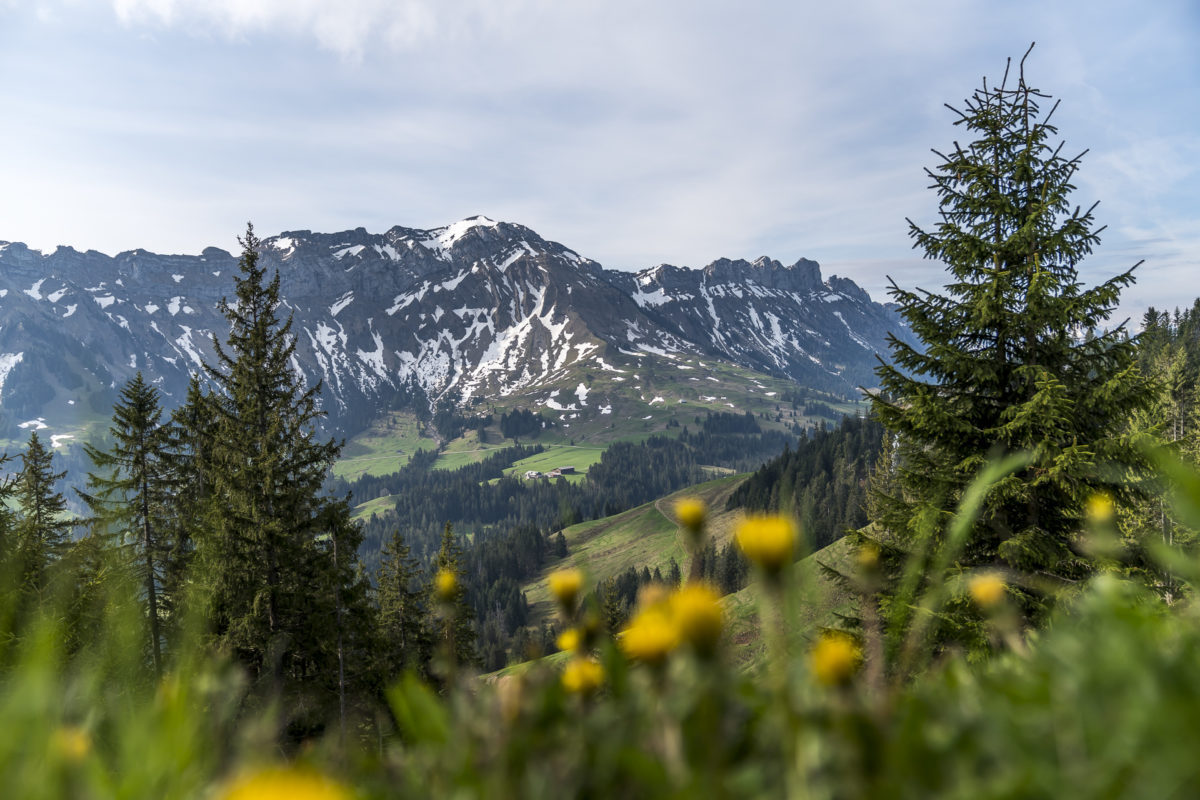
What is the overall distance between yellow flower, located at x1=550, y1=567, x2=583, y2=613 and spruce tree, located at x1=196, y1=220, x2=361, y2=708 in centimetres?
1993

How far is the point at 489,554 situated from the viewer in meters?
156

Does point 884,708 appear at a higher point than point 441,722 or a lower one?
higher

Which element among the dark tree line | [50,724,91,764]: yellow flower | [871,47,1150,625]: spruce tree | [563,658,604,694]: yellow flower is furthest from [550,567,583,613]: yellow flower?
the dark tree line

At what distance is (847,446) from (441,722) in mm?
140148

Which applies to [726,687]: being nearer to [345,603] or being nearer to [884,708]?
[884,708]

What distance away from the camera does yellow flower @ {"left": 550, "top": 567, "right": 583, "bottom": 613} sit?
54.6 inches

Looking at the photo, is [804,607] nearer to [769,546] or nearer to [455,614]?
[769,546]

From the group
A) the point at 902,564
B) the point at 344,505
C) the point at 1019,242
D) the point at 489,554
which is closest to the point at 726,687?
the point at 902,564

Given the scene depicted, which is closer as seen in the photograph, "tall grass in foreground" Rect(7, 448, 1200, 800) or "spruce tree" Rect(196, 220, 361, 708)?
"tall grass in foreground" Rect(7, 448, 1200, 800)

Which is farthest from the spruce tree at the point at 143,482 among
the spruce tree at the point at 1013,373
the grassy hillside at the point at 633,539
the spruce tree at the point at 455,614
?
the grassy hillside at the point at 633,539

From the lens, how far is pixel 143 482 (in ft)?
89.6

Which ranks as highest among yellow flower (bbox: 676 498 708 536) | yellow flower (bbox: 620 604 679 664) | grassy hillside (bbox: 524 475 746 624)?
yellow flower (bbox: 676 498 708 536)

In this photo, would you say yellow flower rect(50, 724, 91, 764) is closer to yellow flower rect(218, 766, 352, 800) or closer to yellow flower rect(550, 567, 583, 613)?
yellow flower rect(218, 766, 352, 800)

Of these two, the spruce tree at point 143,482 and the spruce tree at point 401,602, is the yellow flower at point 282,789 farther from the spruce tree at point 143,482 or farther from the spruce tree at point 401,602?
the spruce tree at point 401,602
